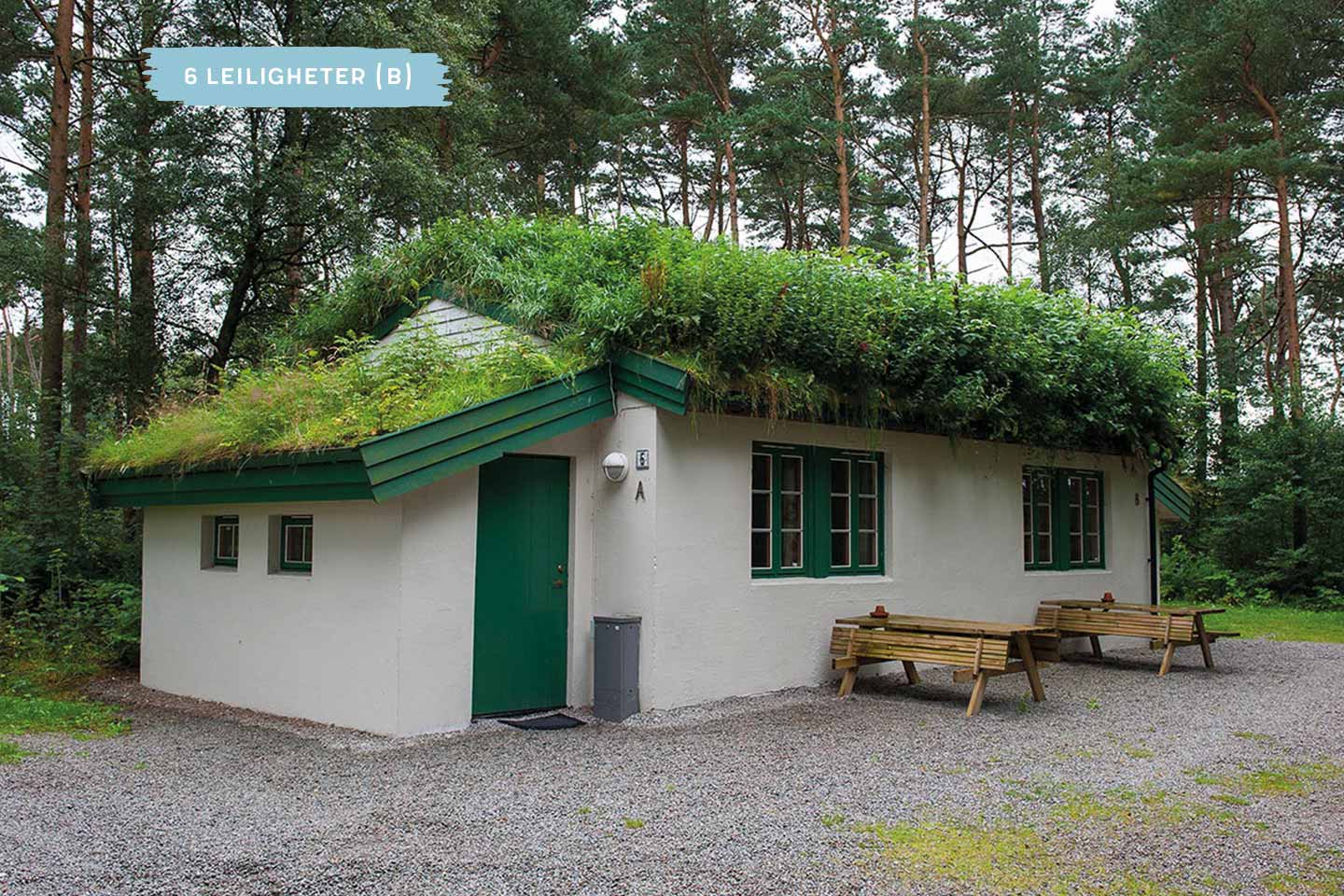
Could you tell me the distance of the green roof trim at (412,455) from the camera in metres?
6.98

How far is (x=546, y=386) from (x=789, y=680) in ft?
11.0

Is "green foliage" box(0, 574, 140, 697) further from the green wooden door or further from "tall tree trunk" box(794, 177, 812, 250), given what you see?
"tall tree trunk" box(794, 177, 812, 250)

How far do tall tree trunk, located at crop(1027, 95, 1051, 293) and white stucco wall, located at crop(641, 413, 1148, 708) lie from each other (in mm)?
14807

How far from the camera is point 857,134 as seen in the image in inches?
939

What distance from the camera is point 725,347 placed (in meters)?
8.15

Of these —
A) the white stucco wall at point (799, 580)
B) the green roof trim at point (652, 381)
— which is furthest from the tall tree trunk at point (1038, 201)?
the green roof trim at point (652, 381)

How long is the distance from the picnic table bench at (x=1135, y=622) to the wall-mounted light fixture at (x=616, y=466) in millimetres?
5294

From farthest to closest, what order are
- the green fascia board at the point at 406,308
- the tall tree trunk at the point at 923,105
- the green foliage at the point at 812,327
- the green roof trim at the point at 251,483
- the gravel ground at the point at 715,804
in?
the tall tree trunk at the point at 923,105
the green fascia board at the point at 406,308
the green foliage at the point at 812,327
the green roof trim at the point at 251,483
the gravel ground at the point at 715,804

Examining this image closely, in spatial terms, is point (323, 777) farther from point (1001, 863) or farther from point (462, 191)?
point (462, 191)

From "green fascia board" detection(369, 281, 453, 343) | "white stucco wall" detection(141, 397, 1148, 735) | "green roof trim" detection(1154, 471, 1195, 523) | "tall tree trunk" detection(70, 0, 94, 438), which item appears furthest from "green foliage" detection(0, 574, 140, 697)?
"green roof trim" detection(1154, 471, 1195, 523)

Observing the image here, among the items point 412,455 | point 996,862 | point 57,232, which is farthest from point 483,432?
point 57,232

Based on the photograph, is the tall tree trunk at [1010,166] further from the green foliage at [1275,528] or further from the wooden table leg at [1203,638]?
the wooden table leg at [1203,638]

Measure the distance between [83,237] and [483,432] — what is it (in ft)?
33.5

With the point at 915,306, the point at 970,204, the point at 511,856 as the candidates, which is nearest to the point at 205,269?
the point at 915,306
